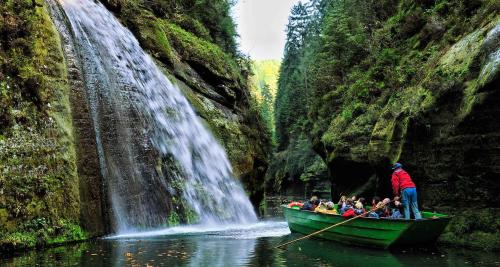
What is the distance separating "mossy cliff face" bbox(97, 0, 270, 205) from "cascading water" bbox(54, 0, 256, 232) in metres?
1.12

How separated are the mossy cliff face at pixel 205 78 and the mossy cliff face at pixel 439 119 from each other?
4.76 meters

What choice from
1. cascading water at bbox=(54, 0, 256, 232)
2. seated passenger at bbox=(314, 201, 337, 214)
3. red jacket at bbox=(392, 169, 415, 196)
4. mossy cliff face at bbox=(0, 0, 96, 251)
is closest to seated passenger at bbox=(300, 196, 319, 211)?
seated passenger at bbox=(314, 201, 337, 214)

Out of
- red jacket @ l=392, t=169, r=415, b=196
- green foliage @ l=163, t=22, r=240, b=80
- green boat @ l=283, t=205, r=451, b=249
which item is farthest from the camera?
green foliage @ l=163, t=22, r=240, b=80

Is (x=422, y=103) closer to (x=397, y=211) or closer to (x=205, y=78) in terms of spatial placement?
(x=397, y=211)

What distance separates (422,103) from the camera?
14789 mm

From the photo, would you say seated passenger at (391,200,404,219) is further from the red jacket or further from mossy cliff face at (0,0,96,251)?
mossy cliff face at (0,0,96,251)

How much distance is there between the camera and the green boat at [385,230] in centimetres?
1155

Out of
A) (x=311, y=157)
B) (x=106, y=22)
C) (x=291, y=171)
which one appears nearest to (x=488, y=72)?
(x=106, y=22)

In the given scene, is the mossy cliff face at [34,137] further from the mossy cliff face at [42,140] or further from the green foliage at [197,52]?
the green foliage at [197,52]

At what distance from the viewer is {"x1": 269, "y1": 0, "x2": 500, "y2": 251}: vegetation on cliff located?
12695 mm

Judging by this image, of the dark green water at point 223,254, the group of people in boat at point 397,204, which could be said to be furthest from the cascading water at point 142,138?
the group of people in boat at point 397,204

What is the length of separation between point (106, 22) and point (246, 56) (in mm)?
18788

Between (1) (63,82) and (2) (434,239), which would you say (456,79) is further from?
(1) (63,82)

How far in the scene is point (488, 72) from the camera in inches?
482
